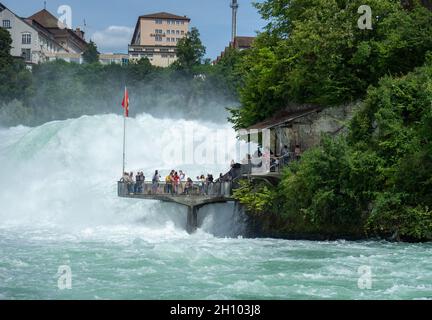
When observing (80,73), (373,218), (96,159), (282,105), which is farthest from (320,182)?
(80,73)

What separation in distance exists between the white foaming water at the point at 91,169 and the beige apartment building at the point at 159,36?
81.3 metres

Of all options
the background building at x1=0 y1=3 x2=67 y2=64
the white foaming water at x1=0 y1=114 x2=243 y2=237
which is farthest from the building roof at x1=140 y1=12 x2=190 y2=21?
the white foaming water at x1=0 y1=114 x2=243 y2=237

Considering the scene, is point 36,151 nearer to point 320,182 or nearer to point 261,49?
point 261,49

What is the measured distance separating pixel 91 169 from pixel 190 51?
6860 cm

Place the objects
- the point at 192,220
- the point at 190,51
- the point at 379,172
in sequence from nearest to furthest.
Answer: the point at 379,172 → the point at 192,220 → the point at 190,51

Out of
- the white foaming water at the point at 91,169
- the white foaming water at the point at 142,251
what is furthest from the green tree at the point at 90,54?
the white foaming water at the point at 142,251

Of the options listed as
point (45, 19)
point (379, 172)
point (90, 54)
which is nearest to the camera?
point (379, 172)

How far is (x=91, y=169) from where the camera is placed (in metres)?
49.6

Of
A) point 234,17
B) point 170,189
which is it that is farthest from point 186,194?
point 234,17

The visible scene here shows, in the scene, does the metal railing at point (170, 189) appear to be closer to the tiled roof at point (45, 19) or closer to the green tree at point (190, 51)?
the green tree at point (190, 51)

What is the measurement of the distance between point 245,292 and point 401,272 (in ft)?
15.7

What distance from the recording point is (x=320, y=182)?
27.8m

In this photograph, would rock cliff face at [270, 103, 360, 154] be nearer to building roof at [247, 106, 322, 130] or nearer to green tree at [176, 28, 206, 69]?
building roof at [247, 106, 322, 130]

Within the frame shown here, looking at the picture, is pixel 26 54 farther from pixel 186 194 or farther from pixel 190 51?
pixel 186 194
